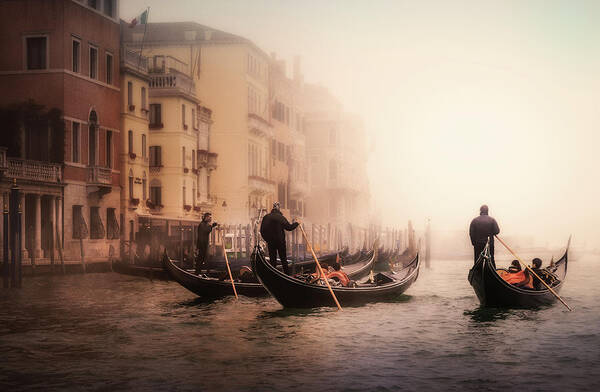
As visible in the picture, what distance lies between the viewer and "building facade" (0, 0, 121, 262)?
26.7 meters

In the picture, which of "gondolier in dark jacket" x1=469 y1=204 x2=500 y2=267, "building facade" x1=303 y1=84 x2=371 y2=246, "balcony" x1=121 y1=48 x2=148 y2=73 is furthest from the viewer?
"building facade" x1=303 y1=84 x2=371 y2=246

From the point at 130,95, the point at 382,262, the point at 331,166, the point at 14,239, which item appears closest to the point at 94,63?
the point at 130,95

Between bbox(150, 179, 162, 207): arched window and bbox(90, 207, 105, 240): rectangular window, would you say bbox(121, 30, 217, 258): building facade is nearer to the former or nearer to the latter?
bbox(150, 179, 162, 207): arched window

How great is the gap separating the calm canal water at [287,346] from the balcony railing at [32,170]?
7884 millimetres

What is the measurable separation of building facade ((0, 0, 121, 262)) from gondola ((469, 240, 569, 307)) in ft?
46.0

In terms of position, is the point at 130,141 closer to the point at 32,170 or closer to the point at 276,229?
the point at 32,170

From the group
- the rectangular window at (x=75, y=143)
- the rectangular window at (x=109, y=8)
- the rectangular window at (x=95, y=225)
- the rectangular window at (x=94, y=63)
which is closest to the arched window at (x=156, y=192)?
the rectangular window at (x=95, y=225)

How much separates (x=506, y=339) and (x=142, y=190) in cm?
2159

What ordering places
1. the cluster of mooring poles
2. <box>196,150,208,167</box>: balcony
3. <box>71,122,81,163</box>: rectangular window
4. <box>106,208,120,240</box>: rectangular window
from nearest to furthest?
the cluster of mooring poles < <box>71,122,81,163</box>: rectangular window < <box>106,208,120,240</box>: rectangular window < <box>196,150,208,167</box>: balcony

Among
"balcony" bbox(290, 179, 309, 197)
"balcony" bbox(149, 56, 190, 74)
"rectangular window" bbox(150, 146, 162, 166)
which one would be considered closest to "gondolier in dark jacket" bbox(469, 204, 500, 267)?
"rectangular window" bbox(150, 146, 162, 166)

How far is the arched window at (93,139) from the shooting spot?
28984 mm

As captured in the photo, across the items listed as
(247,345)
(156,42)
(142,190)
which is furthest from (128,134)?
(247,345)

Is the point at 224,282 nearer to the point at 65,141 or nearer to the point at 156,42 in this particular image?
the point at 65,141

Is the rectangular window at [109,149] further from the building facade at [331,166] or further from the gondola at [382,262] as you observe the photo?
the building facade at [331,166]
